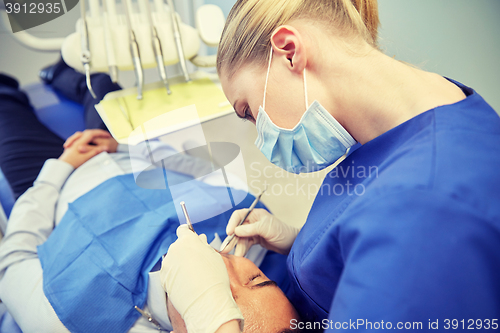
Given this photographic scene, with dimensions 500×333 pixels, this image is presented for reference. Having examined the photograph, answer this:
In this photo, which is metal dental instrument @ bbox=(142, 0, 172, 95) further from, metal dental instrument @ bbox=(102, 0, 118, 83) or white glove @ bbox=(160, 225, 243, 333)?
white glove @ bbox=(160, 225, 243, 333)

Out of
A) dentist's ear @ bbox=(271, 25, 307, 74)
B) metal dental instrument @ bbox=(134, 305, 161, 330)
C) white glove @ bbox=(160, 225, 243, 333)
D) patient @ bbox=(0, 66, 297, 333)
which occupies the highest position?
dentist's ear @ bbox=(271, 25, 307, 74)

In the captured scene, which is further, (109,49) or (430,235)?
(109,49)

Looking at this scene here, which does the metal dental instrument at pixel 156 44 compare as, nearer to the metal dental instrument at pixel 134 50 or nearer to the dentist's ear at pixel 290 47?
the metal dental instrument at pixel 134 50

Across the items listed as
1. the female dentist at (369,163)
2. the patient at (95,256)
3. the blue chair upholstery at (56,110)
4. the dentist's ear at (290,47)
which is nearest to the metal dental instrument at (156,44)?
the patient at (95,256)

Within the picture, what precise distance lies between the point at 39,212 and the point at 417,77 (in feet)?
3.86

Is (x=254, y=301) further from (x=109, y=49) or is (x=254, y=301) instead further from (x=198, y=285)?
(x=109, y=49)

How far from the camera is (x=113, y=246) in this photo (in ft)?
2.40

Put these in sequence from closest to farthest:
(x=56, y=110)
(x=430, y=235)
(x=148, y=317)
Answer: (x=430, y=235) → (x=148, y=317) → (x=56, y=110)

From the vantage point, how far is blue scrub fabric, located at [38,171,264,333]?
662 millimetres

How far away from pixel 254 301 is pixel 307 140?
371mm

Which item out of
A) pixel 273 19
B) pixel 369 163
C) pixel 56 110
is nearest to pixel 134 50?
pixel 56 110

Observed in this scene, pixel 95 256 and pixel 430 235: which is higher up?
pixel 430 235

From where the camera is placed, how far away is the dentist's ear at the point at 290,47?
0.52m

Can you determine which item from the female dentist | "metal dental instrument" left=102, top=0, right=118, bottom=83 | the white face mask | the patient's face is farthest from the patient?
"metal dental instrument" left=102, top=0, right=118, bottom=83
